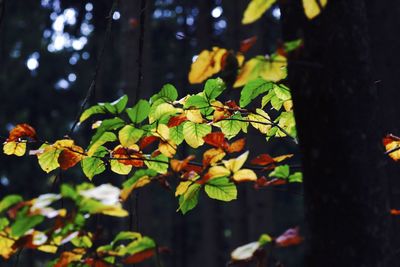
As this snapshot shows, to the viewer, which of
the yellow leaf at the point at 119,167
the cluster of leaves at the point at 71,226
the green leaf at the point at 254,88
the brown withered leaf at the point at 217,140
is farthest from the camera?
the yellow leaf at the point at 119,167

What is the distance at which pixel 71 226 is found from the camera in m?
0.83

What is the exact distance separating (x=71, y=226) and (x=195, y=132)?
0.53m

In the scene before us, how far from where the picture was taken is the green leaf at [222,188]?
3.44 ft

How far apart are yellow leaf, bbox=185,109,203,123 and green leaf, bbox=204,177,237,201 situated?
0.21 meters

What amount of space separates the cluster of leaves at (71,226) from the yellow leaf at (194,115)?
418 millimetres

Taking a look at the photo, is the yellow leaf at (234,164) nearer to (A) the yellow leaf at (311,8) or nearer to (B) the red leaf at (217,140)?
(B) the red leaf at (217,140)

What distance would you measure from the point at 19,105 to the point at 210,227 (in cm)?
631

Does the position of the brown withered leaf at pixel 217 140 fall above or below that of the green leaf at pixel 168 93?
below

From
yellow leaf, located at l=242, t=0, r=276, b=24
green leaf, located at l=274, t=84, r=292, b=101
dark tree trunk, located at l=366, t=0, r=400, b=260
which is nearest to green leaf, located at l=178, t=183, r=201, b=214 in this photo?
green leaf, located at l=274, t=84, r=292, b=101

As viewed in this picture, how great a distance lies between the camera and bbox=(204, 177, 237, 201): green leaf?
41.3 inches

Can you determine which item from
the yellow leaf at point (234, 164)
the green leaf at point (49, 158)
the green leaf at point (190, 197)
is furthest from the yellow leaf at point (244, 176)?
the green leaf at point (49, 158)

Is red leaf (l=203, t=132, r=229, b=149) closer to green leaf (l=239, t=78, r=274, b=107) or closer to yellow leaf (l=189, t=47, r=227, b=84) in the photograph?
green leaf (l=239, t=78, r=274, b=107)

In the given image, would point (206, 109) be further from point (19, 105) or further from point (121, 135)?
point (19, 105)

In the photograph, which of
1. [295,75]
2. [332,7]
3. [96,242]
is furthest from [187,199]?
[332,7]
